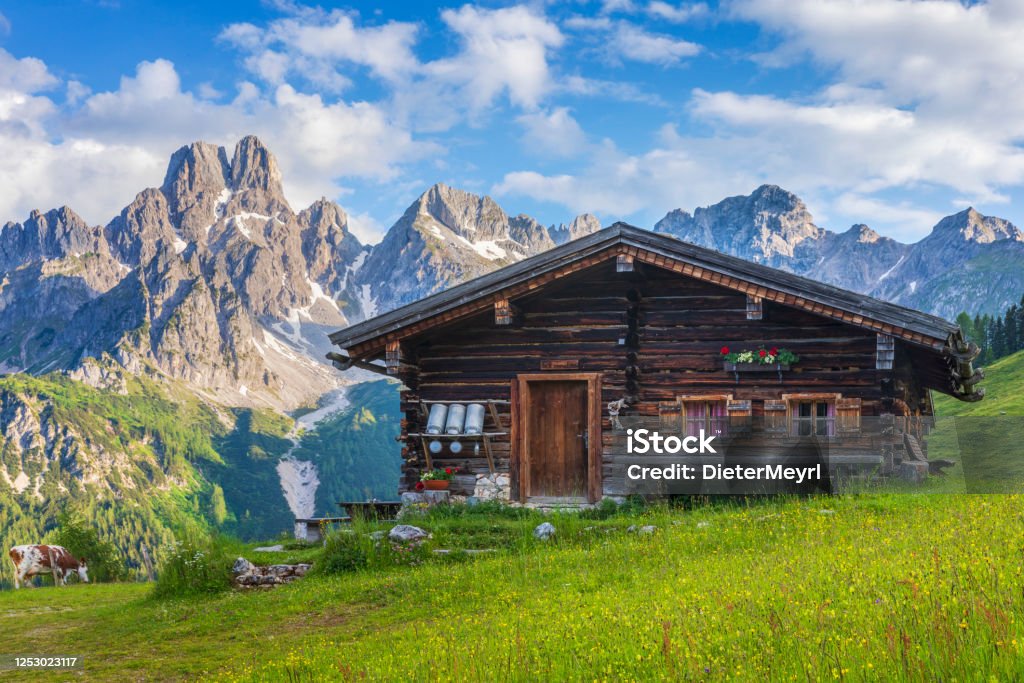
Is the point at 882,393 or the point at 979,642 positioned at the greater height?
the point at 882,393

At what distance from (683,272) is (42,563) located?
19278 millimetres

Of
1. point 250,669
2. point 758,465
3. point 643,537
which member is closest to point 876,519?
point 643,537

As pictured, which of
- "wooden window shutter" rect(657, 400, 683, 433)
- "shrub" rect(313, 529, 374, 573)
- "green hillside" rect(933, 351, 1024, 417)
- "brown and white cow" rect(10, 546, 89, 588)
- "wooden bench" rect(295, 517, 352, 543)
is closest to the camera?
"shrub" rect(313, 529, 374, 573)

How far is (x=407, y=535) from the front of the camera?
14.4 metres

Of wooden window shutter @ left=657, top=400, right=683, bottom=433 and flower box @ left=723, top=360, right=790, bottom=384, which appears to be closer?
flower box @ left=723, top=360, right=790, bottom=384

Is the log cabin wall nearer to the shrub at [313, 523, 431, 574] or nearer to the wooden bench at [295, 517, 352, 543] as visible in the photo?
the wooden bench at [295, 517, 352, 543]

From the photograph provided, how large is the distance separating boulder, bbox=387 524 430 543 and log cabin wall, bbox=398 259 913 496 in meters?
4.27

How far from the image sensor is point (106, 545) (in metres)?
43.9

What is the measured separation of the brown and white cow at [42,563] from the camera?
24.0 meters

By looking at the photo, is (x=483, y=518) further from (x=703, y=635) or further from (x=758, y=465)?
(x=703, y=635)

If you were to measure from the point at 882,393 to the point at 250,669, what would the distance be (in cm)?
1299

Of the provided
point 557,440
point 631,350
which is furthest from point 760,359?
point 557,440

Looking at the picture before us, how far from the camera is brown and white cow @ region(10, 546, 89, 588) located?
78.8 ft

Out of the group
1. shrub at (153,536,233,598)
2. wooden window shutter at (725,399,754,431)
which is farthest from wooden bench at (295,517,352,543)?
wooden window shutter at (725,399,754,431)
